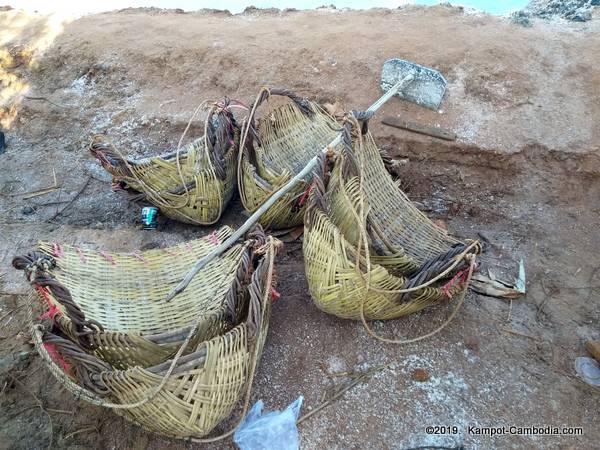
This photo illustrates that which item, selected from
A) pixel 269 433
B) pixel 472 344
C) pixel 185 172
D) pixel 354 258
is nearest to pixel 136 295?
pixel 185 172

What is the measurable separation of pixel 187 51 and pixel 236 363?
9.95 ft

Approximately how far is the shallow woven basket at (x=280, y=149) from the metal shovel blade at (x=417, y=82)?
597 millimetres

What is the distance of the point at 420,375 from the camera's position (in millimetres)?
1979

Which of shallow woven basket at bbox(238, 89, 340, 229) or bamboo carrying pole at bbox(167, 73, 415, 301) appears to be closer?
bamboo carrying pole at bbox(167, 73, 415, 301)

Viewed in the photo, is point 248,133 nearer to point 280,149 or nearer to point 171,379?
point 280,149

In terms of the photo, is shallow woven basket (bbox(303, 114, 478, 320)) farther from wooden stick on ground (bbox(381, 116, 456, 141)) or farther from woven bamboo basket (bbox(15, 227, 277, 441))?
wooden stick on ground (bbox(381, 116, 456, 141))

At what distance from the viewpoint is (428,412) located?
1.87 m

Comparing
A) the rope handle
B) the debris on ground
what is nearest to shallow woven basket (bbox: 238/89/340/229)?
the rope handle

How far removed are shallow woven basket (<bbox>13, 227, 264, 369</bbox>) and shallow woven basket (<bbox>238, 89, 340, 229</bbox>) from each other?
1.10 feet

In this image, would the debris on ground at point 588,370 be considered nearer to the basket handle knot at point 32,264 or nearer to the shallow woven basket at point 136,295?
the shallow woven basket at point 136,295

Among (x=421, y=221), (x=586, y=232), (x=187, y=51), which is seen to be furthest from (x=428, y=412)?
(x=187, y=51)

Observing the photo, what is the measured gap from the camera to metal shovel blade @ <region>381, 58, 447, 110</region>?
10.4ft

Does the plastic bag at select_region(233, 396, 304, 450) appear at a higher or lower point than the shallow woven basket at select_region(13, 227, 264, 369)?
lower

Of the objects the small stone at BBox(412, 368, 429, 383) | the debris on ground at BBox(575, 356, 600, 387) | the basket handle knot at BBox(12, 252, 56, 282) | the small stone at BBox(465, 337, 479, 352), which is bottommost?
the debris on ground at BBox(575, 356, 600, 387)
